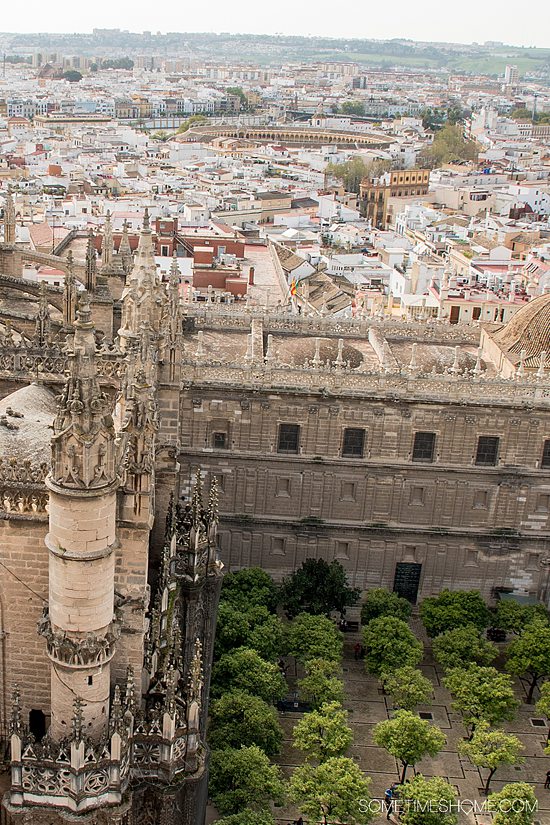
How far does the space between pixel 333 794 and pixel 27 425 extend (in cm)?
1502

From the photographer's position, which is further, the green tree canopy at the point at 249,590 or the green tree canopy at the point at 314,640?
the green tree canopy at the point at 249,590

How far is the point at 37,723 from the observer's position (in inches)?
776

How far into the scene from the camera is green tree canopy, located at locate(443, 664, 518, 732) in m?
35.9

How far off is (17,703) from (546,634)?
26497mm

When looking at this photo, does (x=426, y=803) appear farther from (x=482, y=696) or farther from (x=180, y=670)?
(x=180, y=670)

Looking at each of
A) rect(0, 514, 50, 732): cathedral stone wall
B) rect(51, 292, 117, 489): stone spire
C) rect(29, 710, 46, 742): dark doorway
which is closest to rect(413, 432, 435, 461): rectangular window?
rect(29, 710, 46, 742): dark doorway

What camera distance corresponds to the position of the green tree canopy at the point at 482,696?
118ft

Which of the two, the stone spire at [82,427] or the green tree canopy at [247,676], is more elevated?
the stone spire at [82,427]

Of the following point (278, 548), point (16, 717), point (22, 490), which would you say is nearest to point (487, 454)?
point (278, 548)

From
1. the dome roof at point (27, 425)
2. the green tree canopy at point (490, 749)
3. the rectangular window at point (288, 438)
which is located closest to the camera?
the dome roof at point (27, 425)

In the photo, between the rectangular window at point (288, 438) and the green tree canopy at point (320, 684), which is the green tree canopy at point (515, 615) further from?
the rectangular window at point (288, 438)

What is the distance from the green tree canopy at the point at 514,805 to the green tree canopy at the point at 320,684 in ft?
21.9

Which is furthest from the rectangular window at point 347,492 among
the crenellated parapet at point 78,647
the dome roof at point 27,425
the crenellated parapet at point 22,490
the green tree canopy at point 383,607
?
the crenellated parapet at point 78,647

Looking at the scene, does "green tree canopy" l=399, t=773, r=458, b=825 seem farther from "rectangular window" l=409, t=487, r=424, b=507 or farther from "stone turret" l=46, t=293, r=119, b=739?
"rectangular window" l=409, t=487, r=424, b=507
